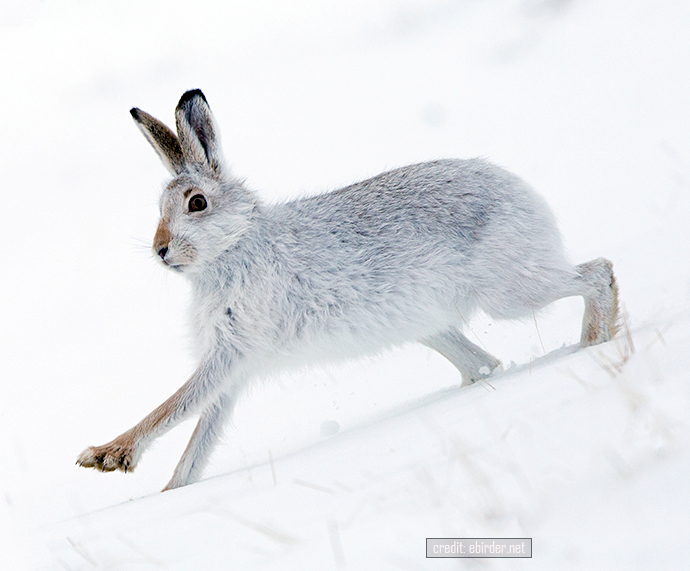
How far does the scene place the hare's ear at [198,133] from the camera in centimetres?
354

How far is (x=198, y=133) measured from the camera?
147 inches

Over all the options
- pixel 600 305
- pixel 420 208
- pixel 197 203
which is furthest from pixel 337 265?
pixel 600 305

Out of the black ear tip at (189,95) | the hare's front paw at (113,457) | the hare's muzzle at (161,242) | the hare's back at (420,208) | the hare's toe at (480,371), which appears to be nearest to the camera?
the hare's front paw at (113,457)

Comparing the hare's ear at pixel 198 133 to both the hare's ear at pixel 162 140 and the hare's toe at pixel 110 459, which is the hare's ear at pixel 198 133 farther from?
the hare's toe at pixel 110 459

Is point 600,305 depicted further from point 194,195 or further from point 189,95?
point 189,95

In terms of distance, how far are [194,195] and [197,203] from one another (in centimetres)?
5

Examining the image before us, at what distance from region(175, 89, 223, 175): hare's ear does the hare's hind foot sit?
2.16 meters

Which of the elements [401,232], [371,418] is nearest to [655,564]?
[371,418]

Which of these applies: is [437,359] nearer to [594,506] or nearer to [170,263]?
[170,263]

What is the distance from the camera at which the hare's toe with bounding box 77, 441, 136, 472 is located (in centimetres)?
306

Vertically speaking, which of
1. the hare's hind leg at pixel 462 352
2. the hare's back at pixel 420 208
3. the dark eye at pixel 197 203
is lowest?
the hare's hind leg at pixel 462 352

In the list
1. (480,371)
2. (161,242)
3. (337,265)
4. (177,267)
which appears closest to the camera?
(161,242)

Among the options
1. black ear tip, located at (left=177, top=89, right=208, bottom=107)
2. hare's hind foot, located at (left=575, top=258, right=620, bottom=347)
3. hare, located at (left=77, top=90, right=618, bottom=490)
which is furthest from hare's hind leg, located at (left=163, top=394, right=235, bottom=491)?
hare's hind foot, located at (left=575, top=258, right=620, bottom=347)

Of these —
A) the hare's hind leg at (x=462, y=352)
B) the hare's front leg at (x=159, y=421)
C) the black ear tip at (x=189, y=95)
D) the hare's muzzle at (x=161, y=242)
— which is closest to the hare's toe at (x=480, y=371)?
the hare's hind leg at (x=462, y=352)
